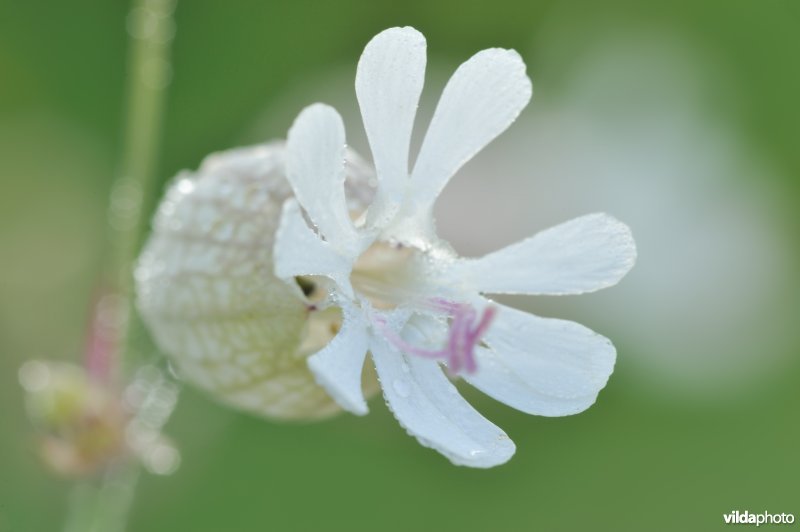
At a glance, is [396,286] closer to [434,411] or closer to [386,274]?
[386,274]

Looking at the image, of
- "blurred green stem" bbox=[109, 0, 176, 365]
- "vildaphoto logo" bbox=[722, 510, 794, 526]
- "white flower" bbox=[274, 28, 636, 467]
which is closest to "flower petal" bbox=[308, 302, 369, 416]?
"white flower" bbox=[274, 28, 636, 467]

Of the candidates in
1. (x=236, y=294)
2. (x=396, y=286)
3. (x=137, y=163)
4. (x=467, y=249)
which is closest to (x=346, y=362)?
(x=396, y=286)

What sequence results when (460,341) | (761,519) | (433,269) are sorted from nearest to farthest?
(460,341) < (433,269) < (761,519)

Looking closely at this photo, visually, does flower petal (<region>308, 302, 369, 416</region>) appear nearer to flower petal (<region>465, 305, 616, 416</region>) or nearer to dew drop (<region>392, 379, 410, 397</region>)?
dew drop (<region>392, 379, 410, 397</region>)

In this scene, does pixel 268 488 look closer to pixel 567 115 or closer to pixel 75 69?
pixel 75 69

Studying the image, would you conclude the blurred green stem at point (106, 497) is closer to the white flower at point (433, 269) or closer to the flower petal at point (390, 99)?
the white flower at point (433, 269)

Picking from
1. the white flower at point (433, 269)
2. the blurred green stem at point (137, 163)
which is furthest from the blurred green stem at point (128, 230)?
the white flower at point (433, 269)
